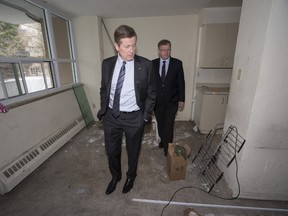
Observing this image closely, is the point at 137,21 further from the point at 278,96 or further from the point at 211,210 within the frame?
the point at 211,210

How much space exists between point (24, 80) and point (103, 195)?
6.26 feet

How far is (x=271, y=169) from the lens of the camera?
157cm

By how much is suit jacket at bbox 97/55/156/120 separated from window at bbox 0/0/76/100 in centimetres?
138

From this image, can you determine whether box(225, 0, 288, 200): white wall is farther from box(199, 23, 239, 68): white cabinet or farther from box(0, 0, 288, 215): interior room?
box(199, 23, 239, 68): white cabinet

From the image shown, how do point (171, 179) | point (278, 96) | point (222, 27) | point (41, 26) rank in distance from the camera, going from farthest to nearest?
point (222, 27)
point (41, 26)
point (171, 179)
point (278, 96)

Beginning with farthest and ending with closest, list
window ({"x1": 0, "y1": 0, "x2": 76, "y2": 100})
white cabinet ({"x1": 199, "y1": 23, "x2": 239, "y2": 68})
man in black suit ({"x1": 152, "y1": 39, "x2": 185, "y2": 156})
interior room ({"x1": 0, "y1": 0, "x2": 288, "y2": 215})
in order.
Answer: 1. white cabinet ({"x1": 199, "y1": 23, "x2": 239, "y2": 68})
2. man in black suit ({"x1": 152, "y1": 39, "x2": 185, "y2": 156})
3. window ({"x1": 0, "y1": 0, "x2": 76, "y2": 100})
4. interior room ({"x1": 0, "y1": 0, "x2": 288, "y2": 215})

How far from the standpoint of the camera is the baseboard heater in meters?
1.74

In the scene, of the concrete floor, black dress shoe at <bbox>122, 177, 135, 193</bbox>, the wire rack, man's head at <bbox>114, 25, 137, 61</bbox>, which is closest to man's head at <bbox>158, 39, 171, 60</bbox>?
man's head at <bbox>114, 25, 137, 61</bbox>

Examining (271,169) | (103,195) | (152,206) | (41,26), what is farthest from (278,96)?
(41,26)

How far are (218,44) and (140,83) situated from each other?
2219 mm

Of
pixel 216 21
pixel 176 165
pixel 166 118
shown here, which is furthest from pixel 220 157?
pixel 216 21

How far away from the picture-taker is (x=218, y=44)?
2908 mm

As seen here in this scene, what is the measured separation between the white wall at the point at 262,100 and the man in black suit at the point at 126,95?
2.94 ft

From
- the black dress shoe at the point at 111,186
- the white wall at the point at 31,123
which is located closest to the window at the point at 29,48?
the white wall at the point at 31,123
